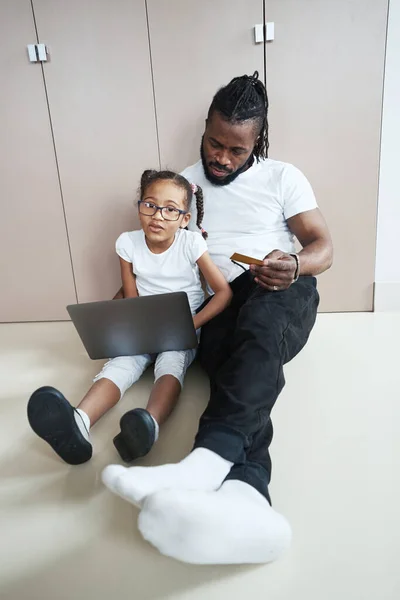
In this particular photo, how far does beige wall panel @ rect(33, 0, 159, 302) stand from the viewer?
174 cm

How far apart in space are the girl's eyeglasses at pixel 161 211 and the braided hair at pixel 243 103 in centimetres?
36

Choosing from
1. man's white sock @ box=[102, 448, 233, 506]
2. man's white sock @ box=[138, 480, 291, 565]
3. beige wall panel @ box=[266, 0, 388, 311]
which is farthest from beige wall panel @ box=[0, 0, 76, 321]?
man's white sock @ box=[138, 480, 291, 565]

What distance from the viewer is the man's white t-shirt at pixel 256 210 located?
1458mm

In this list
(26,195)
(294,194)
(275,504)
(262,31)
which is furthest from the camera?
(26,195)

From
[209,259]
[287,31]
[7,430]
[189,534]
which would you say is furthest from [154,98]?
[189,534]

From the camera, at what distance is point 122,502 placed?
903mm

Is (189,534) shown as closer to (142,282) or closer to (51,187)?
(142,282)

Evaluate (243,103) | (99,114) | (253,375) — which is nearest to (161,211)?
(243,103)

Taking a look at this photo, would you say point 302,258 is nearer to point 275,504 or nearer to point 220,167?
point 220,167

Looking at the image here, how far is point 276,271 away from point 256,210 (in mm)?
402

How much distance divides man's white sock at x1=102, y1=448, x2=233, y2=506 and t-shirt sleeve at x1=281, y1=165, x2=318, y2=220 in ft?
3.18

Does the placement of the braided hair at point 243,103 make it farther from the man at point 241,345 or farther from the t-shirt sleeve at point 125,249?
the t-shirt sleeve at point 125,249

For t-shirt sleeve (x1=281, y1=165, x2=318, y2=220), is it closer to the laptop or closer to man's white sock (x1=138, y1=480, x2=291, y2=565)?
the laptop

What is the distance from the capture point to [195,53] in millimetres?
1734
